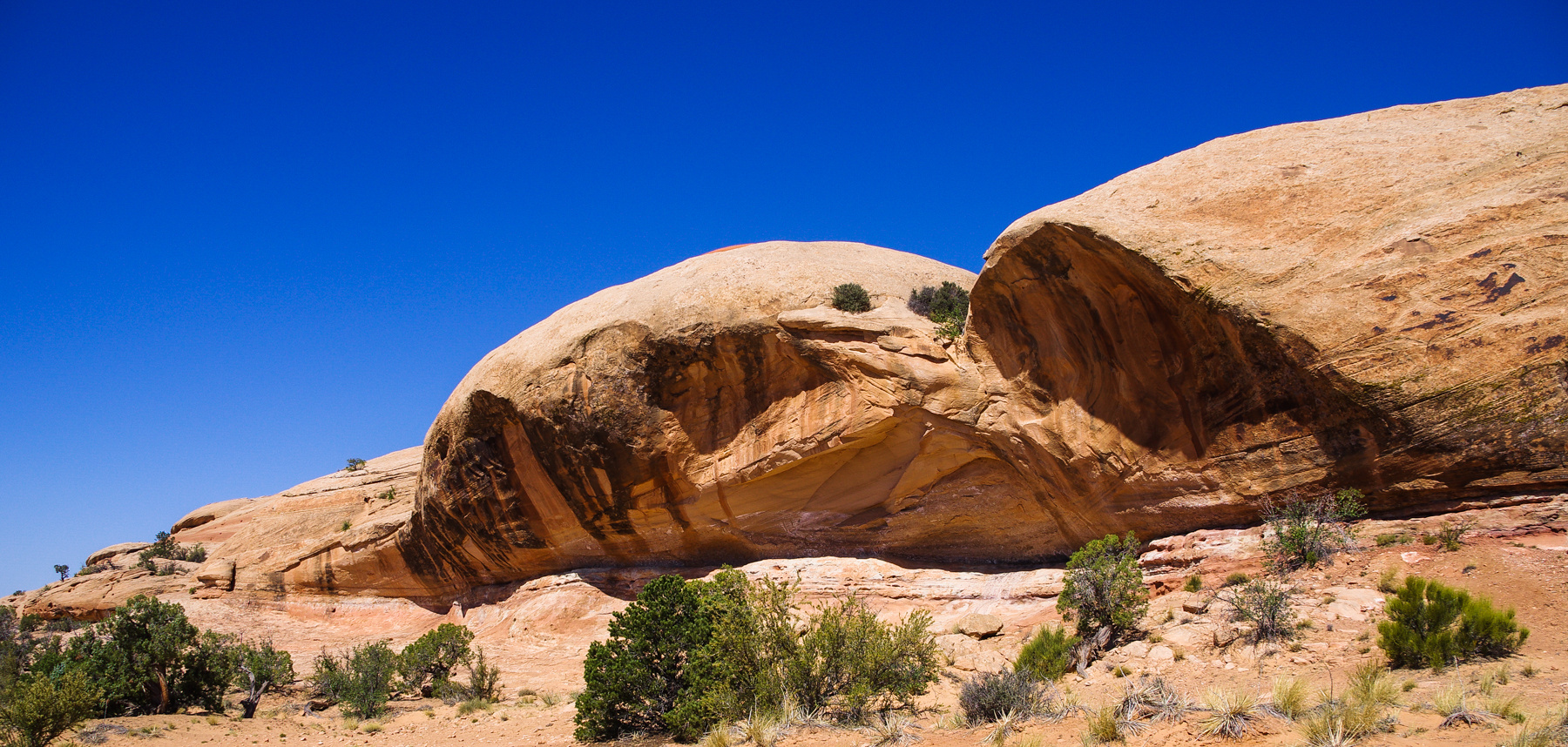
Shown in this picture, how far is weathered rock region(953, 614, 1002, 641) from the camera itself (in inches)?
565

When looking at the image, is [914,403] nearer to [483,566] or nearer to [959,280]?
[959,280]

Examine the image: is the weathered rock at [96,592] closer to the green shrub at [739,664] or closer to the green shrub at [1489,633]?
the green shrub at [739,664]

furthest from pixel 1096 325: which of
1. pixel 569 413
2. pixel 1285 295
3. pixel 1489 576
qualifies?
pixel 569 413

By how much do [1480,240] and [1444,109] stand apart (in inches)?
163

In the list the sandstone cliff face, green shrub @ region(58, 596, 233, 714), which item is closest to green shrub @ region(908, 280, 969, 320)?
the sandstone cliff face

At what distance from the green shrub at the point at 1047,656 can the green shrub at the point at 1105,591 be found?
363mm

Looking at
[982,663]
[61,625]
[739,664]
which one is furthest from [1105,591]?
[61,625]

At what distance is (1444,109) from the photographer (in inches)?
518

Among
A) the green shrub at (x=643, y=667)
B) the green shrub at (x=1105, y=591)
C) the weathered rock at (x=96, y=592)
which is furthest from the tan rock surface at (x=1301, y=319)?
the weathered rock at (x=96, y=592)

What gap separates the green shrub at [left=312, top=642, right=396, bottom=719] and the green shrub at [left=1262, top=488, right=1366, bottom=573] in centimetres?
1673

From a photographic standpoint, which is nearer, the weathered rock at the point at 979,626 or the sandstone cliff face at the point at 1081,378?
the sandstone cliff face at the point at 1081,378

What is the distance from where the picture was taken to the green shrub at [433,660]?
1875 centimetres

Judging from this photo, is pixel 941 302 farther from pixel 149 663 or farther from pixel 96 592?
pixel 96 592

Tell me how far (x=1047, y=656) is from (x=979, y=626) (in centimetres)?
242
